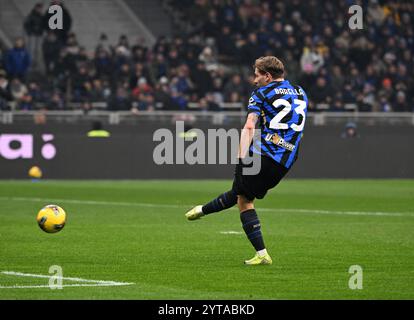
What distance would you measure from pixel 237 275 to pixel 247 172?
1.21 meters

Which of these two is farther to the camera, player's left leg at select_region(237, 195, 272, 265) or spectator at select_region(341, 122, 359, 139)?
spectator at select_region(341, 122, 359, 139)

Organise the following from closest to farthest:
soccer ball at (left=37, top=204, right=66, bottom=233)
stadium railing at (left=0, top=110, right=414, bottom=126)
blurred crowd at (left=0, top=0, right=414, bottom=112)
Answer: soccer ball at (left=37, top=204, right=66, bottom=233), stadium railing at (left=0, top=110, right=414, bottom=126), blurred crowd at (left=0, top=0, right=414, bottom=112)

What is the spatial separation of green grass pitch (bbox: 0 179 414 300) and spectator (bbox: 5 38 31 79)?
6732mm

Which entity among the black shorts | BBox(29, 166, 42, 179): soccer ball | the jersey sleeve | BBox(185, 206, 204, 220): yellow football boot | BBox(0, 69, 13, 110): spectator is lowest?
BBox(185, 206, 204, 220): yellow football boot

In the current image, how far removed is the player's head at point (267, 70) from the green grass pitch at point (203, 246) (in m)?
1.92

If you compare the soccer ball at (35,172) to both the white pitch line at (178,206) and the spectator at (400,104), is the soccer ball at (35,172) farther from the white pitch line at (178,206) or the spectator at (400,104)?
the spectator at (400,104)

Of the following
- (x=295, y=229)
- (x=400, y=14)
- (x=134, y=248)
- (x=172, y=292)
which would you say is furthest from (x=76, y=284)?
(x=400, y=14)

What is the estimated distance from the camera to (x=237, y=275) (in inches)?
418

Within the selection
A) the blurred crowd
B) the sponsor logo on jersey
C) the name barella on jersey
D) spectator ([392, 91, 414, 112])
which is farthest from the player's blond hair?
spectator ([392, 91, 414, 112])

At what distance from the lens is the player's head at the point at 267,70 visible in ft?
37.7

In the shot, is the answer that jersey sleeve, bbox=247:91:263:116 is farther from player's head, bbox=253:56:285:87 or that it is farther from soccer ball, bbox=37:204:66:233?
soccer ball, bbox=37:204:66:233

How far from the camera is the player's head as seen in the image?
37.7ft

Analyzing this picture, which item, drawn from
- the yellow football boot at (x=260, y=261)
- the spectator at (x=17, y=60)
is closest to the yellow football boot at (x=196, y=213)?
the yellow football boot at (x=260, y=261)
